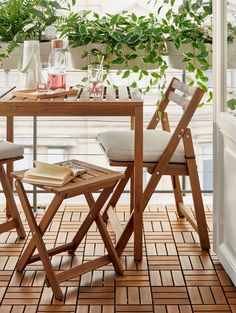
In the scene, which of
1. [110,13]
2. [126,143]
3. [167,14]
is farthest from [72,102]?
[110,13]

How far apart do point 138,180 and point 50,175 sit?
20.7 inches

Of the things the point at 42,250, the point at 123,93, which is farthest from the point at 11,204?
the point at 123,93

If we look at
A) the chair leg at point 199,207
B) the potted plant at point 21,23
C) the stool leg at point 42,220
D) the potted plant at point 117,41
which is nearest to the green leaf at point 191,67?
the potted plant at point 117,41

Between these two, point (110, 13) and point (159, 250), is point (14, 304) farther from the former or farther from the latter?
point (110, 13)

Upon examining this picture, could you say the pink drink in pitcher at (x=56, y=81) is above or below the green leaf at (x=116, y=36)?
below

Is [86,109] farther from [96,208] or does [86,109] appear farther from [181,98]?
[181,98]

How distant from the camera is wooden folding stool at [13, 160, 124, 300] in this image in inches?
127

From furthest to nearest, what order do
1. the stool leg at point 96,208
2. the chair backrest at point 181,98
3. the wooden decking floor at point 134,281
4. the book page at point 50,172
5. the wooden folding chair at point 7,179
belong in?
the wooden folding chair at point 7,179 → the chair backrest at point 181,98 → the stool leg at point 96,208 → the book page at point 50,172 → the wooden decking floor at point 134,281

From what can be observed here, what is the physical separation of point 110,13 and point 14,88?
3.51 feet

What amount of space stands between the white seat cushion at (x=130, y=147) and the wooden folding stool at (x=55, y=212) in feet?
0.67

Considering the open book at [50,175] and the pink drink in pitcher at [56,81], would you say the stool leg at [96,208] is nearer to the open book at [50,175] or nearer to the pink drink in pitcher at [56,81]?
the open book at [50,175]

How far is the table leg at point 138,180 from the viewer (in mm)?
3535

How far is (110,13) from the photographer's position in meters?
4.81

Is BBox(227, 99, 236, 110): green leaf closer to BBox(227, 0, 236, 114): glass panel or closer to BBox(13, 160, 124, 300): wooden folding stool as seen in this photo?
BBox(227, 0, 236, 114): glass panel
